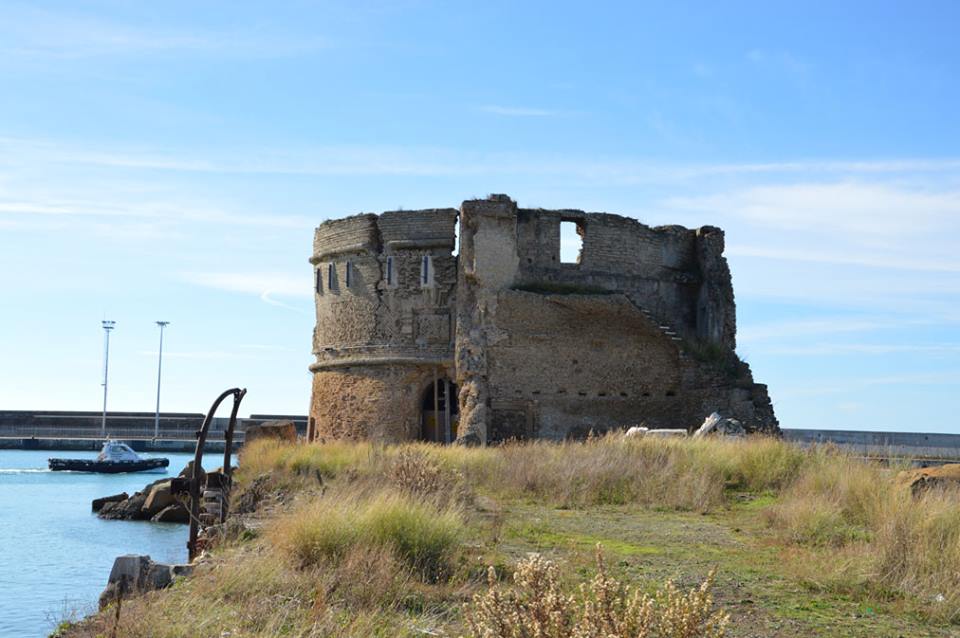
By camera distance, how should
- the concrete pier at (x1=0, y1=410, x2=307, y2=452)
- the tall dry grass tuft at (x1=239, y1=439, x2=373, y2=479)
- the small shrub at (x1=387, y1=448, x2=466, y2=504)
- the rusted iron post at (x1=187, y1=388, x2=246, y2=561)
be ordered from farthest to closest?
the concrete pier at (x1=0, y1=410, x2=307, y2=452)
the tall dry grass tuft at (x1=239, y1=439, x2=373, y2=479)
the rusted iron post at (x1=187, y1=388, x2=246, y2=561)
the small shrub at (x1=387, y1=448, x2=466, y2=504)

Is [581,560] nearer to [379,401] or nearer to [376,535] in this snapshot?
[376,535]

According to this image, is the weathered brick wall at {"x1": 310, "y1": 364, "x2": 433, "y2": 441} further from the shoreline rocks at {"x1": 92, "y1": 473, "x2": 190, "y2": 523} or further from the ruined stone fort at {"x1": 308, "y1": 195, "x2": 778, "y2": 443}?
the shoreline rocks at {"x1": 92, "y1": 473, "x2": 190, "y2": 523}

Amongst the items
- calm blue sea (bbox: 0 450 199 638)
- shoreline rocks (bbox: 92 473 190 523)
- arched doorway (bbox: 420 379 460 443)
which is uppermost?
arched doorway (bbox: 420 379 460 443)

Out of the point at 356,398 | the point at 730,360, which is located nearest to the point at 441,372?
the point at 356,398

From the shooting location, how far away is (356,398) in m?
27.3

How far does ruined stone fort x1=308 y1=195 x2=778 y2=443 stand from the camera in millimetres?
25141

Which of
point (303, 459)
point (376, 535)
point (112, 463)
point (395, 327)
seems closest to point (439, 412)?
point (395, 327)

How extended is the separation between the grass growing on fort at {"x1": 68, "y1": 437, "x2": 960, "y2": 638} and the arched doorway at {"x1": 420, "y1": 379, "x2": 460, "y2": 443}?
503 inches

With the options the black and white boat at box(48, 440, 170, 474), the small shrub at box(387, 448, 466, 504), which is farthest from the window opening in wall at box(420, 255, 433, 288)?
the black and white boat at box(48, 440, 170, 474)

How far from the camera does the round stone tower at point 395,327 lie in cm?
2633

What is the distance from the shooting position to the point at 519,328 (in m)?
25.3

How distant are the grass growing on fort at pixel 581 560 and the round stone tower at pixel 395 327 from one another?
41.4 feet

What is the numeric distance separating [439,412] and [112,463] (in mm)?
29494

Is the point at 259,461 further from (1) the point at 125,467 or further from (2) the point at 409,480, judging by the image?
(1) the point at 125,467
